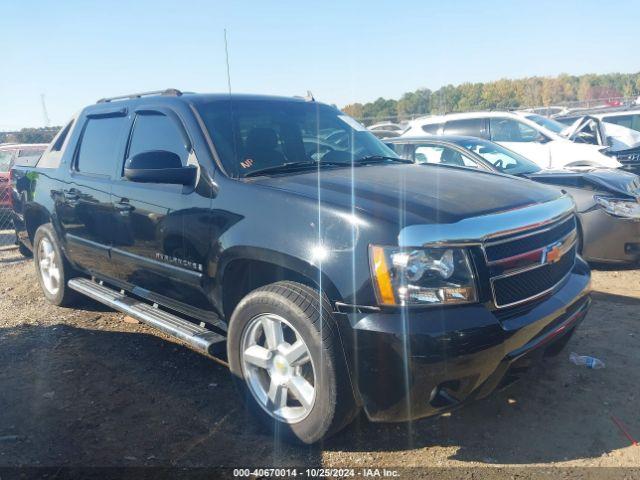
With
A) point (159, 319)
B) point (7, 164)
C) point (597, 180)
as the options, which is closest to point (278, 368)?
point (159, 319)

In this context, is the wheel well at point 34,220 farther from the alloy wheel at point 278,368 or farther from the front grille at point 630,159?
the front grille at point 630,159

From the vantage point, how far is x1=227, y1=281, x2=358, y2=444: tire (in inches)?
106

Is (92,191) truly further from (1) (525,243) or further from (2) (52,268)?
(1) (525,243)

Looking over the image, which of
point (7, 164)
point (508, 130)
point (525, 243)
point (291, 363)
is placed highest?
point (508, 130)

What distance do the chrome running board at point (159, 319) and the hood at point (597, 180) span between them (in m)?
4.42

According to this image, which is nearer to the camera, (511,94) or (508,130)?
→ (508,130)

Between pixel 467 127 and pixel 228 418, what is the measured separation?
377 inches

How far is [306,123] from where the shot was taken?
4.14 meters

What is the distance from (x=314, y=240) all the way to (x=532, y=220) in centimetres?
117

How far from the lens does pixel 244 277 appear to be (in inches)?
132

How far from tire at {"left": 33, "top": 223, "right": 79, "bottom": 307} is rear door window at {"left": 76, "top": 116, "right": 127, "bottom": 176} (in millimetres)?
945

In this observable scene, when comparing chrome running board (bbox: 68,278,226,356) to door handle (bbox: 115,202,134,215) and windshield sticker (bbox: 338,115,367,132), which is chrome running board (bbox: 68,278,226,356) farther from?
windshield sticker (bbox: 338,115,367,132)

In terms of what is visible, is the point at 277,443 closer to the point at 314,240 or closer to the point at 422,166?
the point at 314,240

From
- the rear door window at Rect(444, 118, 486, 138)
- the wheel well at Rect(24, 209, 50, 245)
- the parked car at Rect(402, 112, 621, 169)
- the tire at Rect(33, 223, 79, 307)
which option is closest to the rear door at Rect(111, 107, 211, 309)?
the tire at Rect(33, 223, 79, 307)
